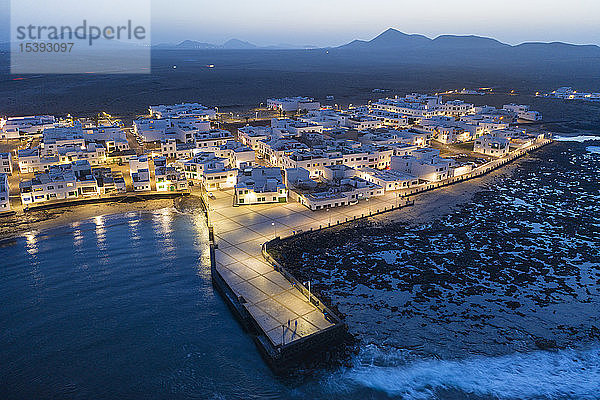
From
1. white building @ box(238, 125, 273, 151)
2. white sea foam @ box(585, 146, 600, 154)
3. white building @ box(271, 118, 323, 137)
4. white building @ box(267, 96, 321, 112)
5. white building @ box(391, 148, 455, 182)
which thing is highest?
white building @ box(267, 96, 321, 112)

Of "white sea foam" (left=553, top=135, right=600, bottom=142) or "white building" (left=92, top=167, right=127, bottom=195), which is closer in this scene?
"white building" (left=92, top=167, right=127, bottom=195)

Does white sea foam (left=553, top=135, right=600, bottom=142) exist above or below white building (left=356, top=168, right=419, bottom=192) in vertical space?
above

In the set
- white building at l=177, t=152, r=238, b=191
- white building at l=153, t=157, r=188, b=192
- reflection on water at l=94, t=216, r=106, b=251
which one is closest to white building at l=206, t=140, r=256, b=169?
white building at l=177, t=152, r=238, b=191

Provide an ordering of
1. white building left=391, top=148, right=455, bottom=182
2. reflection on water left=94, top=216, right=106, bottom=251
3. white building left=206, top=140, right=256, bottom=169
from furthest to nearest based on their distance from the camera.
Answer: white building left=206, top=140, right=256, bottom=169 → white building left=391, top=148, right=455, bottom=182 → reflection on water left=94, top=216, right=106, bottom=251

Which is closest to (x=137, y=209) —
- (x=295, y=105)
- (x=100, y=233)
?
(x=100, y=233)

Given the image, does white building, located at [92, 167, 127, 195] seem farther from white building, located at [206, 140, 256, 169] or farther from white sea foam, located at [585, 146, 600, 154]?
white sea foam, located at [585, 146, 600, 154]

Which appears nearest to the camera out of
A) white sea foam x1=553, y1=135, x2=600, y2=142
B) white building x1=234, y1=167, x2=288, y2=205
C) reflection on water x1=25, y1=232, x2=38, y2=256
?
reflection on water x1=25, y1=232, x2=38, y2=256

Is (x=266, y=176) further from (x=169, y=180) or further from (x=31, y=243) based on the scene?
(x=31, y=243)
